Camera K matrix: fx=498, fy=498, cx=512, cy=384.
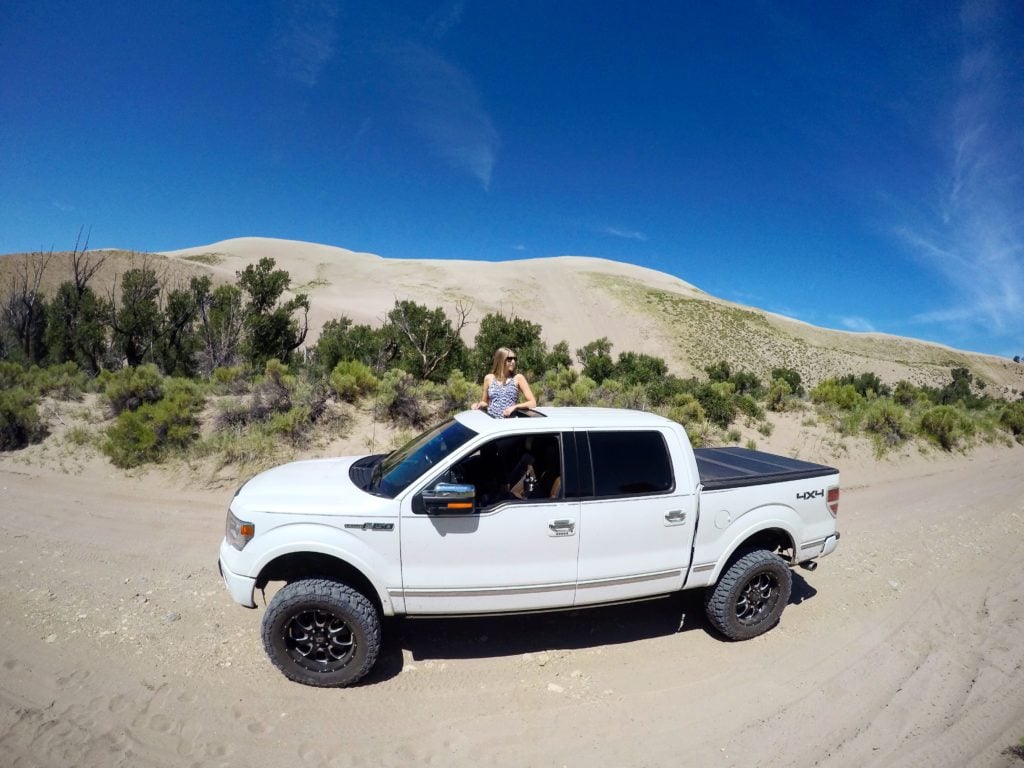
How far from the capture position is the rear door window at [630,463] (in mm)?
3869

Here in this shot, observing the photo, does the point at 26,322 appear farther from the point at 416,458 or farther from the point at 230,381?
the point at 416,458

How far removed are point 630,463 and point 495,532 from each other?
1.20 meters

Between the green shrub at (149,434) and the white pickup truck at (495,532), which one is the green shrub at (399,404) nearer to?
the green shrub at (149,434)

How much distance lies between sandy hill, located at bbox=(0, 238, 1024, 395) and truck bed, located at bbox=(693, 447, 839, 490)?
39.6 meters

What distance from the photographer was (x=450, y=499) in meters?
3.38

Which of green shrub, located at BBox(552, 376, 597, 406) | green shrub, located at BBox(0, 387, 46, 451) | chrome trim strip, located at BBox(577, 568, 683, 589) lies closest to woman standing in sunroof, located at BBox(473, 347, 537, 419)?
chrome trim strip, located at BBox(577, 568, 683, 589)

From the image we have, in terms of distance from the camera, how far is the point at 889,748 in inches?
124

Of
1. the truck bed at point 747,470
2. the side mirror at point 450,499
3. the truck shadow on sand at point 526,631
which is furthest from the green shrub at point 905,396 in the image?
the side mirror at point 450,499

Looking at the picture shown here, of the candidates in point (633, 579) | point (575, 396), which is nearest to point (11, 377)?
point (575, 396)

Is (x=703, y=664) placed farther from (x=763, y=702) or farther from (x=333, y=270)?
(x=333, y=270)

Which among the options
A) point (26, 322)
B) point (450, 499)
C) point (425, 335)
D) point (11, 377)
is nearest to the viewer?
point (450, 499)

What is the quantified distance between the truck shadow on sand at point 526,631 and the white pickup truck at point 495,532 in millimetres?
463

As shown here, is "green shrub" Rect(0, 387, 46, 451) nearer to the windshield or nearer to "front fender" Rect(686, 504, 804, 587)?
the windshield

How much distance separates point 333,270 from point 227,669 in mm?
92669
